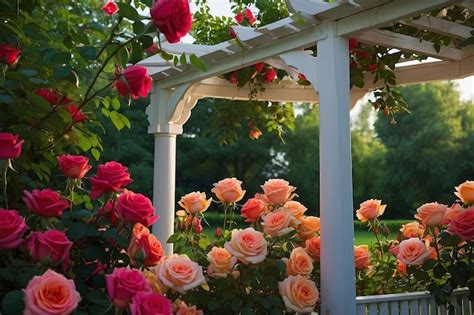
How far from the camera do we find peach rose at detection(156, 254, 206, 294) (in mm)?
2008

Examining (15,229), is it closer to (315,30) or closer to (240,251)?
(240,251)

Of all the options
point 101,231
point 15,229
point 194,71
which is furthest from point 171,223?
point 15,229

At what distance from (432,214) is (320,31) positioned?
1.07 m

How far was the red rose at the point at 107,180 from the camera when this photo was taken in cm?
189

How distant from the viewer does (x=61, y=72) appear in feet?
5.49

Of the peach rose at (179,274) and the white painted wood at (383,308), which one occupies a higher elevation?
the peach rose at (179,274)

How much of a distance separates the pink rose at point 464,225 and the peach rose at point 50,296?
5.98 ft

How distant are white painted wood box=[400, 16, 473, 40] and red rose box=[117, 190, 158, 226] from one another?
→ 5.90ft

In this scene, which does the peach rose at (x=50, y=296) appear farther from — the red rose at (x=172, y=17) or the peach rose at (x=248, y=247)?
the peach rose at (x=248, y=247)

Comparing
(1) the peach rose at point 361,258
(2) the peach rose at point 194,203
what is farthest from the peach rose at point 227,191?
(1) the peach rose at point 361,258

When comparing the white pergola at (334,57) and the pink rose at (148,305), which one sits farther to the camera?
the white pergola at (334,57)

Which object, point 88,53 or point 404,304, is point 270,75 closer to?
point 404,304

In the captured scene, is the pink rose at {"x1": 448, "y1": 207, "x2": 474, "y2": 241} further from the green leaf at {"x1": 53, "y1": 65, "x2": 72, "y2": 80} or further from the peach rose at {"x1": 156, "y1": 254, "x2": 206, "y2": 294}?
the green leaf at {"x1": 53, "y1": 65, "x2": 72, "y2": 80}

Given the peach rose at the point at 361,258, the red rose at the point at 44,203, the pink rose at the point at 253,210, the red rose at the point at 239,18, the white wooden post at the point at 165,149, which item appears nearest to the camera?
the red rose at the point at 44,203
